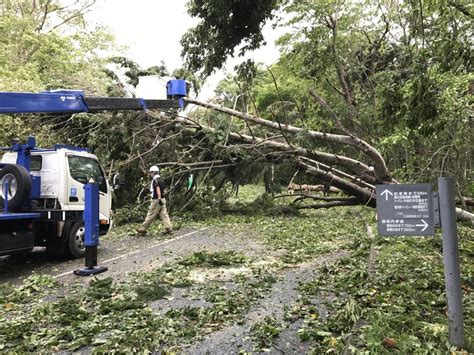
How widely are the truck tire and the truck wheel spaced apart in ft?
3.38

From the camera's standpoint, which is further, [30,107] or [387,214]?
[30,107]

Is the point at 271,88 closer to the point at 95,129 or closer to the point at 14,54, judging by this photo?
the point at 14,54

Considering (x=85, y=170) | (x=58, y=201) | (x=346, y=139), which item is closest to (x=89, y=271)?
(x=58, y=201)

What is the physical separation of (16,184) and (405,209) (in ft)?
21.2

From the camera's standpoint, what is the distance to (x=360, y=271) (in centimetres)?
588

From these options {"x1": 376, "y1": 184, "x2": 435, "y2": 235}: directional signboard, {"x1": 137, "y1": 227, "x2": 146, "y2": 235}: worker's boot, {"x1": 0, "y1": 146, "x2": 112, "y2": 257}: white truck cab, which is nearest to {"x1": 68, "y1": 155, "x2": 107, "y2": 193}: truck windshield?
{"x1": 0, "y1": 146, "x2": 112, "y2": 257}: white truck cab

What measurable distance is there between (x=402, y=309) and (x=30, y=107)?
219 inches

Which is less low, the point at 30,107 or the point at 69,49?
the point at 69,49

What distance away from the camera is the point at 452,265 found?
3.21 meters

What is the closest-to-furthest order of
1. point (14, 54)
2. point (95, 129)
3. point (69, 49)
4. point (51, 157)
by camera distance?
point (51, 157) → point (95, 129) → point (14, 54) → point (69, 49)

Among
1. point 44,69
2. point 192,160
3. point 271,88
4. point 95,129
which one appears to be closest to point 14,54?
point 44,69

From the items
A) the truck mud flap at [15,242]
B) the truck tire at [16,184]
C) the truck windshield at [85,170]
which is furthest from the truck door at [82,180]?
the truck mud flap at [15,242]

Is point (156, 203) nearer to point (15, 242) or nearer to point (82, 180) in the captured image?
point (82, 180)

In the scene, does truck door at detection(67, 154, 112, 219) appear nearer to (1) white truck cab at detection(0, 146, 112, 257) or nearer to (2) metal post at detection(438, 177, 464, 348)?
(1) white truck cab at detection(0, 146, 112, 257)
